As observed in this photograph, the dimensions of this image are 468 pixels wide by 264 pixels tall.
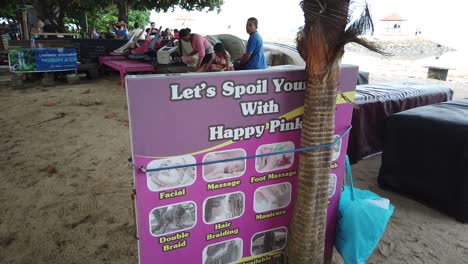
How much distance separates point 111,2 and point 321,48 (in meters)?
17.4

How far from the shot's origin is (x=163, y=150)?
1584 mm

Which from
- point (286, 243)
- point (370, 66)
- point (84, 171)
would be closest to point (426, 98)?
point (286, 243)

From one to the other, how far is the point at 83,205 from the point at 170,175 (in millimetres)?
2130

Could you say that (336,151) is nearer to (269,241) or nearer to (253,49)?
(269,241)

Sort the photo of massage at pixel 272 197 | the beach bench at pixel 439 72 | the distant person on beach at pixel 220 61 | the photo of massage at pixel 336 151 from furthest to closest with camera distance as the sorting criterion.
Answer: the beach bench at pixel 439 72 → the distant person on beach at pixel 220 61 → the photo of massage at pixel 336 151 → the photo of massage at pixel 272 197

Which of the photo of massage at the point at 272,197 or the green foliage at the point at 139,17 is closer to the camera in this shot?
the photo of massage at the point at 272,197

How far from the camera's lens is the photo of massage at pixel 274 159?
6.03ft

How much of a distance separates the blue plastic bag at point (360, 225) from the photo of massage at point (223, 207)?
2.55 feet

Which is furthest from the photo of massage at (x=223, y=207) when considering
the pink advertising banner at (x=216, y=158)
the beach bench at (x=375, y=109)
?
the beach bench at (x=375, y=109)

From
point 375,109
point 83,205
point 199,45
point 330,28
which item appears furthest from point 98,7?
point 330,28

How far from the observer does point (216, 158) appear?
67.6 inches

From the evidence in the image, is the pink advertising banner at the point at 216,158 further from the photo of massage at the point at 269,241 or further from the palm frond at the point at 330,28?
the palm frond at the point at 330,28

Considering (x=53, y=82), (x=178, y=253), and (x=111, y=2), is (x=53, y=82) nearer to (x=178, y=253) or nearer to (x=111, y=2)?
(x=111, y=2)

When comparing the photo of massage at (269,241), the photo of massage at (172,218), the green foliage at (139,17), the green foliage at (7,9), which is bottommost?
the photo of massage at (269,241)
